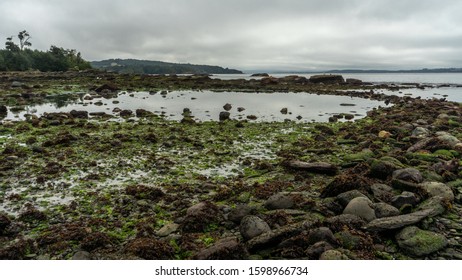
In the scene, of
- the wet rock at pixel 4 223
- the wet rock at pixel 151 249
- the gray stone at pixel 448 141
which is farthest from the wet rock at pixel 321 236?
the gray stone at pixel 448 141

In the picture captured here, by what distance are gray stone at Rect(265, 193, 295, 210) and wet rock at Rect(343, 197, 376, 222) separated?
60.3 inches

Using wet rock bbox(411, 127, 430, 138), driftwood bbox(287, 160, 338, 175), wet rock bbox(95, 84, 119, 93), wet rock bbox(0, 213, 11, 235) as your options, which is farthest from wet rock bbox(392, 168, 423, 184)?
wet rock bbox(95, 84, 119, 93)

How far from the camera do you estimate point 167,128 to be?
885 inches

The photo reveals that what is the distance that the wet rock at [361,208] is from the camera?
7.74m

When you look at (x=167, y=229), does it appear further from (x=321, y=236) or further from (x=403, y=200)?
(x=403, y=200)

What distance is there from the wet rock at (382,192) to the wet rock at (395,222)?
1332 millimetres

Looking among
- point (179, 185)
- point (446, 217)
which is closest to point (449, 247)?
point (446, 217)

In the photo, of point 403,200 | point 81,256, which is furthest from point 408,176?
point 81,256

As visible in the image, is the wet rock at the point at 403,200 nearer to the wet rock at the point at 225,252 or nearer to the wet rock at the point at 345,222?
the wet rock at the point at 345,222

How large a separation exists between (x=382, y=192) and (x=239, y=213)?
174 inches

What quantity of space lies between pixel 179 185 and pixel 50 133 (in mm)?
13366

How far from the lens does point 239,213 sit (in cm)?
841
